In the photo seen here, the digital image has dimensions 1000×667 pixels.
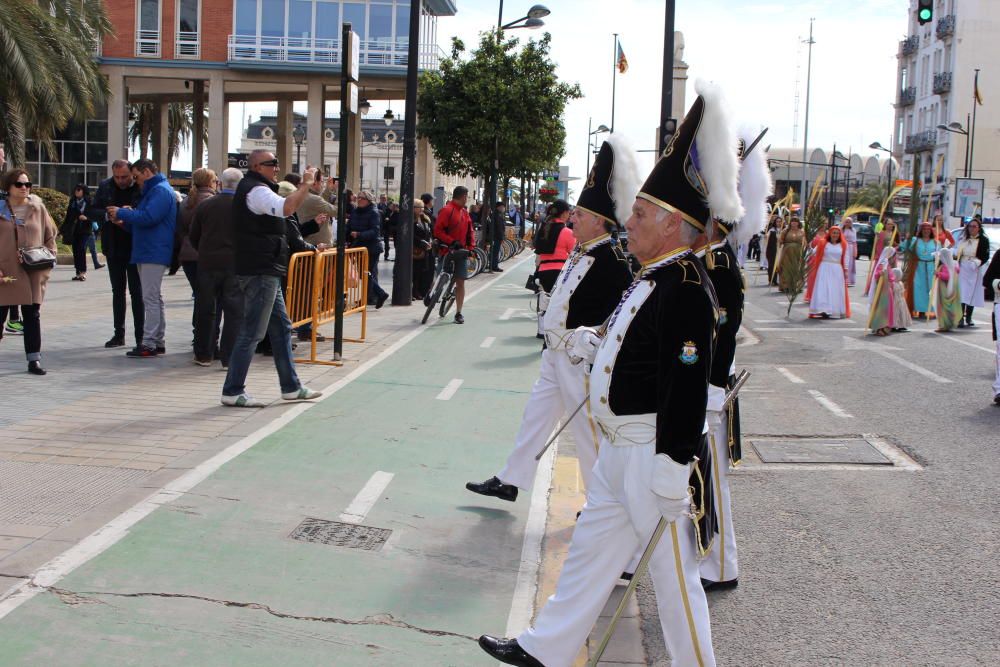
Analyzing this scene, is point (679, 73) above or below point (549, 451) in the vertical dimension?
above

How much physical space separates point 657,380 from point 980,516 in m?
3.68

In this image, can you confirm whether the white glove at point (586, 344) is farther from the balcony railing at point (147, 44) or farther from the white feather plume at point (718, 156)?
the balcony railing at point (147, 44)

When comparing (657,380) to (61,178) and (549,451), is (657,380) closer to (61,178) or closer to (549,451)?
(549,451)

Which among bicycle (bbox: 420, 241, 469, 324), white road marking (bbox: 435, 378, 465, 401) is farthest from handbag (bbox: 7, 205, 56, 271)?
bicycle (bbox: 420, 241, 469, 324)

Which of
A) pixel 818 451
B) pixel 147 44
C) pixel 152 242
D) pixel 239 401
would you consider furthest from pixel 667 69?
pixel 147 44

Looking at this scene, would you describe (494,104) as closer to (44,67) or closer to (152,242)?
(44,67)

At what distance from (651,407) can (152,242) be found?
8.35 meters

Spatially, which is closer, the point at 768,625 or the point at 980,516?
the point at 768,625

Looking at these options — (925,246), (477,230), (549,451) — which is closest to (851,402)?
(549,451)

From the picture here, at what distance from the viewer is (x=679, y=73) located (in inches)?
619

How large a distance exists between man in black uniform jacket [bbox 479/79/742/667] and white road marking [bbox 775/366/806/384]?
27.7ft

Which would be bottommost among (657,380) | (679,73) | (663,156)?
(657,380)

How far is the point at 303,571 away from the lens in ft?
16.1

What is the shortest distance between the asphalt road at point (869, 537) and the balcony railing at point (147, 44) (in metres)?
38.6
